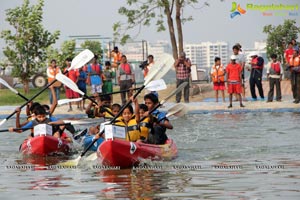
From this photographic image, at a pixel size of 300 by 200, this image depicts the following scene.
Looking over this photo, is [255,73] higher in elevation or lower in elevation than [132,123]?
higher

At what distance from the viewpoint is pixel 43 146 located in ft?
51.6

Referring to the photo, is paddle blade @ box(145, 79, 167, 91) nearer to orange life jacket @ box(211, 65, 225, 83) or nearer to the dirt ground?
the dirt ground

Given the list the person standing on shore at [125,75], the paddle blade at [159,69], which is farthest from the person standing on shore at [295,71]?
the paddle blade at [159,69]

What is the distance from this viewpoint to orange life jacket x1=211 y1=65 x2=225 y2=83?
89.3 ft

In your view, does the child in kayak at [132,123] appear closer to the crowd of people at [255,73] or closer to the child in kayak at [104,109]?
the child in kayak at [104,109]

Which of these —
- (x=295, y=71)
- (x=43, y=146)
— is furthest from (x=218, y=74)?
(x=43, y=146)

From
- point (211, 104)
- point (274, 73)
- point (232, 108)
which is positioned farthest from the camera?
point (211, 104)

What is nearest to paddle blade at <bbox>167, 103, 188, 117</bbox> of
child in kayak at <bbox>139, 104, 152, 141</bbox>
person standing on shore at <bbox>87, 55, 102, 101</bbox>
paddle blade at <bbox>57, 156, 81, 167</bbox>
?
child in kayak at <bbox>139, 104, 152, 141</bbox>

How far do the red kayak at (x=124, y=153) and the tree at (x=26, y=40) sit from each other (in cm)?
1914

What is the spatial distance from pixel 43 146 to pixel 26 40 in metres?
17.8

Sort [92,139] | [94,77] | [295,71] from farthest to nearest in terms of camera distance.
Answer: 1. [94,77]
2. [295,71]
3. [92,139]

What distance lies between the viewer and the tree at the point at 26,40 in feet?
108

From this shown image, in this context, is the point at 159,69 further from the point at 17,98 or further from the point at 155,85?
the point at 17,98

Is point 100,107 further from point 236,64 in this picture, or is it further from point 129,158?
point 236,64
